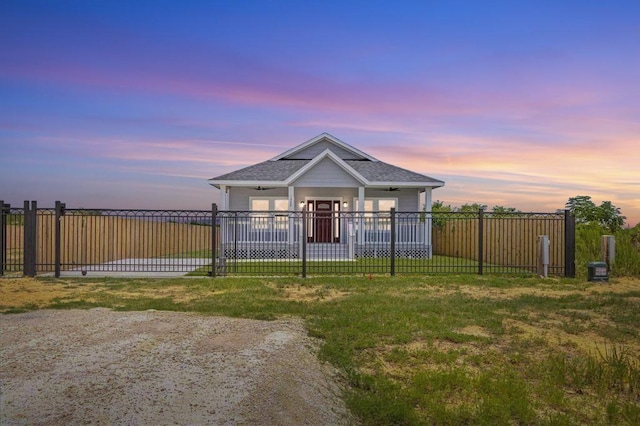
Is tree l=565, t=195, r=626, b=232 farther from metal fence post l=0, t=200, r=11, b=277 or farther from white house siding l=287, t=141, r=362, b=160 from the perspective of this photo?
metal fence post l=0, t=200, r=11, b=277

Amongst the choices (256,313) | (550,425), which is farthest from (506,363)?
(256,313)

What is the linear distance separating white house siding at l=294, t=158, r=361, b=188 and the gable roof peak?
13.5 feet

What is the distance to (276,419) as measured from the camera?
5.23 metres

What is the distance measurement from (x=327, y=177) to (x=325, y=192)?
2.52 metres

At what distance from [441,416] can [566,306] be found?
6.95m

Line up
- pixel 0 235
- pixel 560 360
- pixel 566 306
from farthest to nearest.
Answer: pixel 0 235 → pixel 566 306 → pixel 560 360

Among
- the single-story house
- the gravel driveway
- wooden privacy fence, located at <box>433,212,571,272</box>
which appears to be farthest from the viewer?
the single-story house

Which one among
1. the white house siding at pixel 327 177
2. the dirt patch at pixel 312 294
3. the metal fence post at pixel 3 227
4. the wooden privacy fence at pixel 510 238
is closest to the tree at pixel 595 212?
the wooden privacy fence at pixel 510 238

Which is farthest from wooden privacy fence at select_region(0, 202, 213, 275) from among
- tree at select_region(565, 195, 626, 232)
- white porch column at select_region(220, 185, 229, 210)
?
tree at select_region(565, 195, 626, 232)

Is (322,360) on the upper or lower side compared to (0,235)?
lower

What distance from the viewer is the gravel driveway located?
17.2 feet

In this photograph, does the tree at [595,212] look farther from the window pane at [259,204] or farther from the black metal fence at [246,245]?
the window pane at [259,204]

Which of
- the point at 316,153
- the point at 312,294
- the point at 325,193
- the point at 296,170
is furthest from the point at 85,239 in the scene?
the point at 316,153

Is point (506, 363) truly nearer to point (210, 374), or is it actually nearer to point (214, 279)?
point (210, 374)
